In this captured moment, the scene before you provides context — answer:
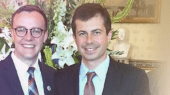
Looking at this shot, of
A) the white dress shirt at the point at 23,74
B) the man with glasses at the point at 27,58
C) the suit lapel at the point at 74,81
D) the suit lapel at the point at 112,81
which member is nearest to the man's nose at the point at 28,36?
the man with glasses at the point at 27,58

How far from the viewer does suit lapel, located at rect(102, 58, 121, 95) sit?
2.44ft

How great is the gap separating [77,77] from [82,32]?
176 millimetres

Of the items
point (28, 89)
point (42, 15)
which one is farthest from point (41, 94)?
point (42, 15)

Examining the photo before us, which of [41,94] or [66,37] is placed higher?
[66,37]

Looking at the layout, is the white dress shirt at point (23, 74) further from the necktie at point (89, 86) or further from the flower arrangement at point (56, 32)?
the necktie at point (89, 86)

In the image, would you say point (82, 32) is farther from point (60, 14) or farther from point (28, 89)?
point (28, 89)

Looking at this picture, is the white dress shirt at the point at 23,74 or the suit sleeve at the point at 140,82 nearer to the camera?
the suit sleeve at the point at 140,82

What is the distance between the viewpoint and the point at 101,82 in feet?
2.63

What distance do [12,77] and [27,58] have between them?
0.32 ft

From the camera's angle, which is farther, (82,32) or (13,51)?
(13,51)

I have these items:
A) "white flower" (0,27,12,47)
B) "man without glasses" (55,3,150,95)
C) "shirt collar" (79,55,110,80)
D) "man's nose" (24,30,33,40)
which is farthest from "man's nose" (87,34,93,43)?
"white flower" (0,27,12,47)

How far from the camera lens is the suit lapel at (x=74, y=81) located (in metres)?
0.79

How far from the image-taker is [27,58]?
33.8 inches

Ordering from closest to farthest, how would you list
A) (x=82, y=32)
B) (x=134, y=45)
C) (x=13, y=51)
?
(x=82, y=32) < (x=13, y=51) < (x=134, y=45)
